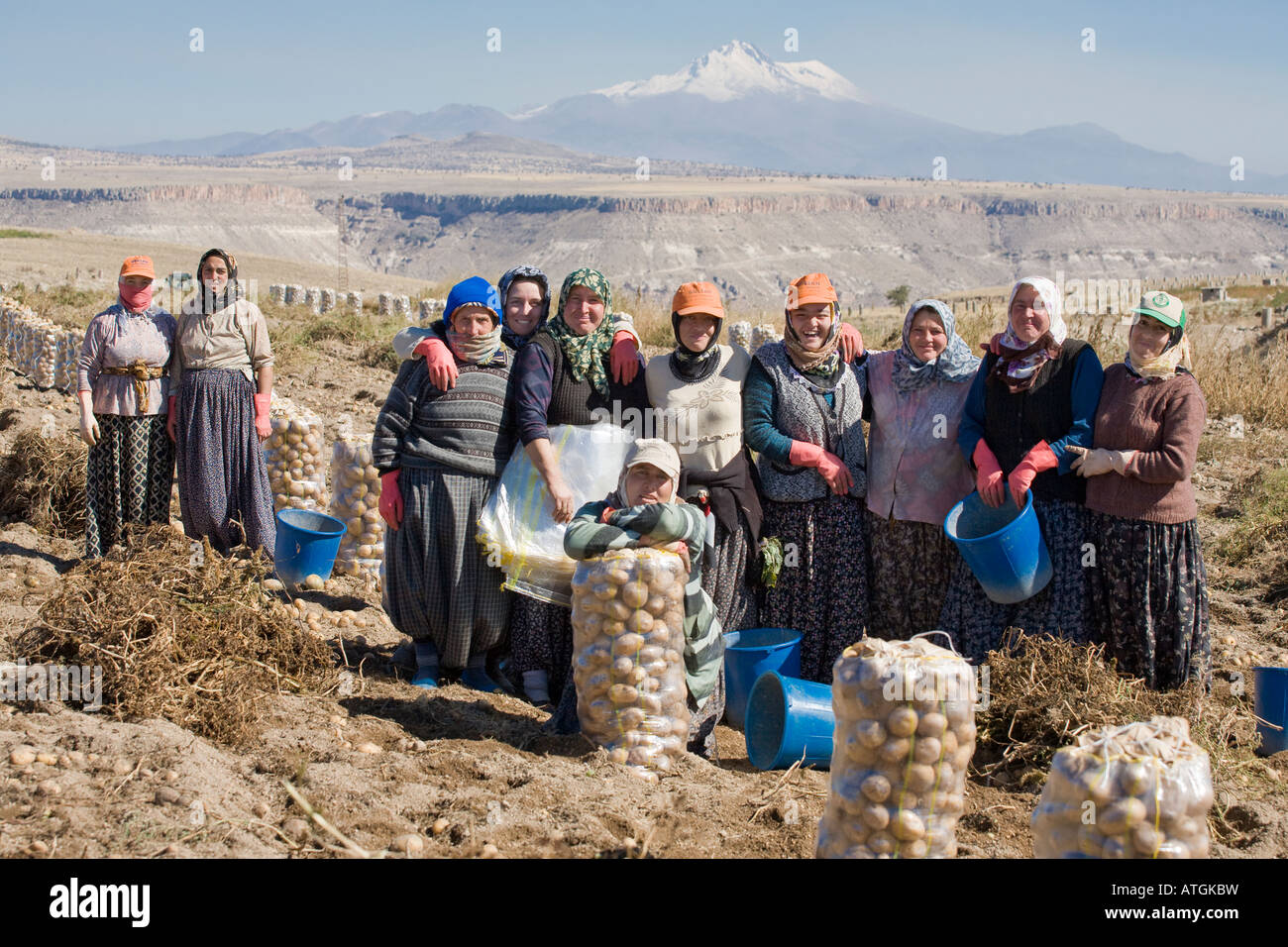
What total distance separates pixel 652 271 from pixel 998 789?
320ft

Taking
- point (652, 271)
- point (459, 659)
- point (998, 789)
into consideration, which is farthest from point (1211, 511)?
point (652, 271)

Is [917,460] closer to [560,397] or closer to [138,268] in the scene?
[560,397]

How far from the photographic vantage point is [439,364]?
4500mm

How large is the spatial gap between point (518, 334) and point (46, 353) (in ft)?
23.0

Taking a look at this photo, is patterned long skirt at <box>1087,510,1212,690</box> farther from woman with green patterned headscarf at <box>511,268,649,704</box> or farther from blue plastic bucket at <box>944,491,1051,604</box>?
woman with green patterned headscarf at <box>511,268,649,704</box>

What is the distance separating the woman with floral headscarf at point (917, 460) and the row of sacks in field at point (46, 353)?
24.4 ft

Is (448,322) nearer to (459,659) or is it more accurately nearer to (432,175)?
(459,659)

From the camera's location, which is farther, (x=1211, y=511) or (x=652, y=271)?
(x=652, y=271)

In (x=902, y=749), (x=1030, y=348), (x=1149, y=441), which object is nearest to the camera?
(x=902, y=749)

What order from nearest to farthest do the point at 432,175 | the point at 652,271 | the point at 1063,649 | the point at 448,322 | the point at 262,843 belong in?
the point at 262,843 → the point at 1063,649 → the point at 448,322 → the point at 652,271 → the point at 432,175

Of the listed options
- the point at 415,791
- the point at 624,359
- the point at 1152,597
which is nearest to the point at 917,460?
the point at 1152,597

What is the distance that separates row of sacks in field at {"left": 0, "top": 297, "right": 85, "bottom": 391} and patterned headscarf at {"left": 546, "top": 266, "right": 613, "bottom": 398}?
651 centimetres

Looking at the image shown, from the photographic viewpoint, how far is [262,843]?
3121mm

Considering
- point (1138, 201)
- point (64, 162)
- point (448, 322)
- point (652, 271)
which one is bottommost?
point (448, 322)
